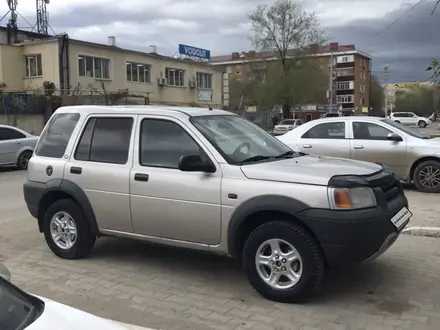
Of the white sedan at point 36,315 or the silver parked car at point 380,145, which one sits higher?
the silver parked car at point 380,145

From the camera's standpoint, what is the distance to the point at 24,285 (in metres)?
5.17

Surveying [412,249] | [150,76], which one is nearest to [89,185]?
[412,249]

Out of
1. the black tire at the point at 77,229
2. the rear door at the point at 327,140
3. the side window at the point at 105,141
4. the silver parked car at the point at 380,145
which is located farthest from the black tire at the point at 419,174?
the black tire at the point at 77,229

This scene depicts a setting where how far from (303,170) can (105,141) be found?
2294 millimetres

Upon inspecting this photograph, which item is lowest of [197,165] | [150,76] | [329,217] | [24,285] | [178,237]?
[24,285]

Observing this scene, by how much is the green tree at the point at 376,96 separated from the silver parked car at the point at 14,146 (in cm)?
9877

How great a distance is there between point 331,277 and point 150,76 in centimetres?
3936

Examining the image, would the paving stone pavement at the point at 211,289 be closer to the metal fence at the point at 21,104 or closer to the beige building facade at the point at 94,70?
the metal fence at the point at 21,104

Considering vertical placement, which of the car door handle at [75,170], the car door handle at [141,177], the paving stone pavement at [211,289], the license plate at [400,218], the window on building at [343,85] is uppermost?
the window on building at [343,85]

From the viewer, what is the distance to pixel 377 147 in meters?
10.7

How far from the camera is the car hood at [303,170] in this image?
14.5ft

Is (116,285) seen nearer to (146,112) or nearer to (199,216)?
(199,216)

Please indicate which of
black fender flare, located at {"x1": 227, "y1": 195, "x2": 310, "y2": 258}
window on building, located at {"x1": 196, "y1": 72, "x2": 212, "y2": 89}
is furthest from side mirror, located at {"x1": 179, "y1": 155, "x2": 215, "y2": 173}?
window on building, located at {"x1": 196, "y1": 72, "x2": 212, "y2": 89}

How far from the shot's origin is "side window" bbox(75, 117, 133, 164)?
552 cm
